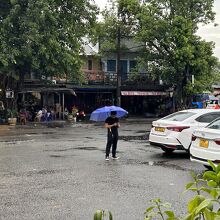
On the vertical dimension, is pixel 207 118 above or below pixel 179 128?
above

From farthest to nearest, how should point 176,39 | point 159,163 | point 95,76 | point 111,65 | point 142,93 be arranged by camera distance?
point 111,65
point 142,93
point 95,76
point 176,39
point 159,163

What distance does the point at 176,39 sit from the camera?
33.8 m

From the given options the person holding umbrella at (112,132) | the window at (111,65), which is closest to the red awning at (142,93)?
the window at (111,65)

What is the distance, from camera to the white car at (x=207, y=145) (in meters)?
9.12

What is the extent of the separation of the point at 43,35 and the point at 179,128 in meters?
16.6

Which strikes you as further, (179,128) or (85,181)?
(179,128)

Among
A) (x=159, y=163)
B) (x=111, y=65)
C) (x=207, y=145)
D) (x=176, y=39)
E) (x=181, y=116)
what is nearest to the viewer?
(x=207, y=145)

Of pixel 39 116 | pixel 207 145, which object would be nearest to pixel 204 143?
pixel 207 145

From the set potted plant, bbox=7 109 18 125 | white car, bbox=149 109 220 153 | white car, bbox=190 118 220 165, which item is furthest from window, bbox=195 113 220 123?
potted plant, bbox=7 109 18 125

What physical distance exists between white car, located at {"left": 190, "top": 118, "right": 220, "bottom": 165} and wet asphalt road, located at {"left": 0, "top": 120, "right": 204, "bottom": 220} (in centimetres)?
58

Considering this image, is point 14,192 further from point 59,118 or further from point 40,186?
point 59,118

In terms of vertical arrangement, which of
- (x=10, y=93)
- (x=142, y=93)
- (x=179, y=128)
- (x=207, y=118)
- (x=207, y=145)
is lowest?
(x=207, y=145)

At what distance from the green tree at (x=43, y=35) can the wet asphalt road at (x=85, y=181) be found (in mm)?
13231

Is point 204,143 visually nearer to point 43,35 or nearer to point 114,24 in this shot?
point 43,35
